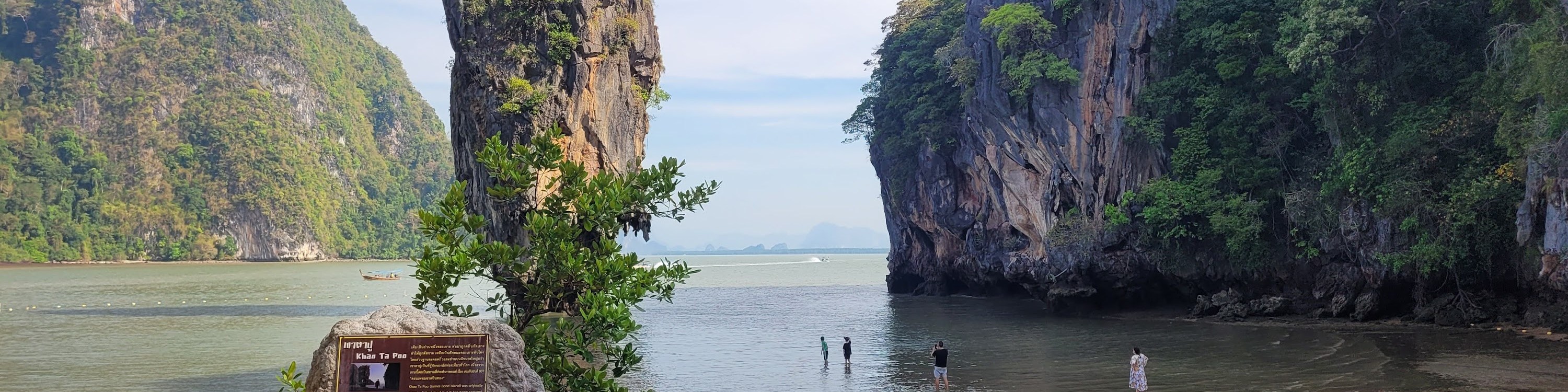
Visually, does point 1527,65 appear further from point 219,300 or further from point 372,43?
point 372,43

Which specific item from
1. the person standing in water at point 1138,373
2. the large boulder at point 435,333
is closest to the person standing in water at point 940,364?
the person standing in water at point 1138,373

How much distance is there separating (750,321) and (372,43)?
14325cm

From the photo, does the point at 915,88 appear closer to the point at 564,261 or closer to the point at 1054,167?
the point at 1054,167

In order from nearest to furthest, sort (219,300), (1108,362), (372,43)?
(1108,362) < (219,300) < (372,43)

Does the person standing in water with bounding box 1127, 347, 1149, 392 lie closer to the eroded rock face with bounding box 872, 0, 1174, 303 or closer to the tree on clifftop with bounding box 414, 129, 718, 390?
the tree on clifftop with bounding box 414, 129, 718, 390

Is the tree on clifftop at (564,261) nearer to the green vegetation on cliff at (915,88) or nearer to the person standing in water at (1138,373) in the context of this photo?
the person standing in water at (1138,373)

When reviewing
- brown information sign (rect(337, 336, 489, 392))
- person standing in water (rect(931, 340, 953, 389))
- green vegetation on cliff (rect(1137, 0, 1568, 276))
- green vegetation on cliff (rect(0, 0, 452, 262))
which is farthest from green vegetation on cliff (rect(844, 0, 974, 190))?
green vegetation on cliff (rect(0, 0, 452, 262))

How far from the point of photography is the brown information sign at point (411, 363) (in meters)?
8.38

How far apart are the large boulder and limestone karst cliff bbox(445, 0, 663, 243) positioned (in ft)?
66.2

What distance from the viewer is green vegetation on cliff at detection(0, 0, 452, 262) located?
107m

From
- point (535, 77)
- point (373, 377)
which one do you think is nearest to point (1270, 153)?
point (535, 77)

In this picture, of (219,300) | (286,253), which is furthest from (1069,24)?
(286,253)

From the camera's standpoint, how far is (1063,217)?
36812 mm

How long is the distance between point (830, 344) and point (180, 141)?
351 feet
